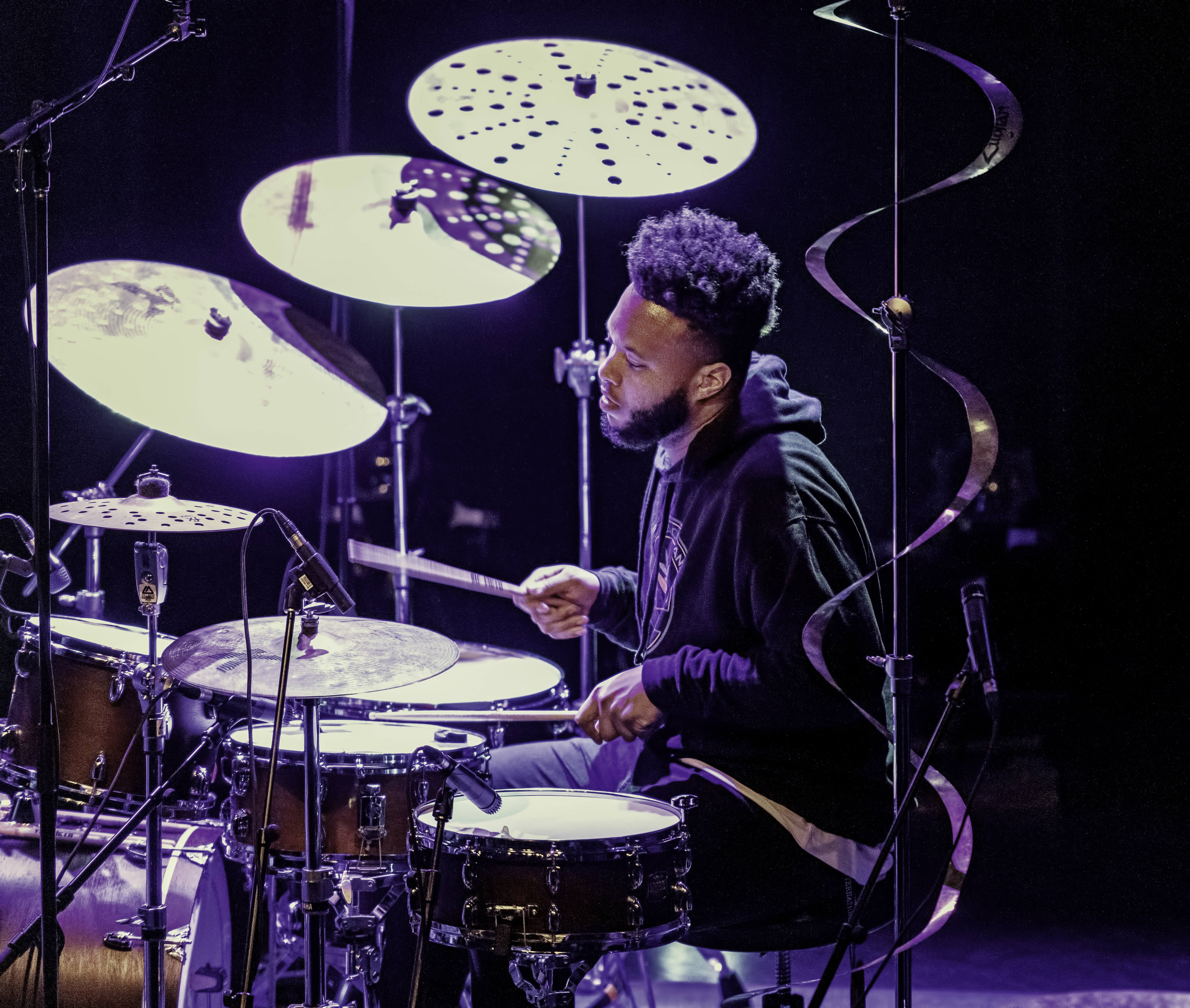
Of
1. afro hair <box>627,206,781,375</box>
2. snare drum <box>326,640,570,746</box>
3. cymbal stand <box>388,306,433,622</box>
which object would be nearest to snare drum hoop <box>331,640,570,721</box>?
snare drum <box>326,640,570,746</box>

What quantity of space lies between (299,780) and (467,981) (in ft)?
1.73

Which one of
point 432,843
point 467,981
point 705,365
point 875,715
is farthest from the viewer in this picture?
point 705,365

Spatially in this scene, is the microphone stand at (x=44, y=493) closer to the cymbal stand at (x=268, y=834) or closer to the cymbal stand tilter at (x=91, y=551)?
the cymbal stand at (x=268, y=834)

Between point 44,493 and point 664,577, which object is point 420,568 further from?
point 44,493

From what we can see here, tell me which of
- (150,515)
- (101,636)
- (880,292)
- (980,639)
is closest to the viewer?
(980,639)

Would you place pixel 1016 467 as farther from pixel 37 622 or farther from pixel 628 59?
pixel 37 622

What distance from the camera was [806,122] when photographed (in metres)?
3.27

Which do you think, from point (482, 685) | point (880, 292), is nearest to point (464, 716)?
point (482, 685)

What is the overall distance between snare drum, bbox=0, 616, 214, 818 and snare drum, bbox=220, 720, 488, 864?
0.22m

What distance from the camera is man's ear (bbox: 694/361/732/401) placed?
2.39 meters

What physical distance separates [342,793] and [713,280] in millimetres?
1244

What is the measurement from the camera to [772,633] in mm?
1956

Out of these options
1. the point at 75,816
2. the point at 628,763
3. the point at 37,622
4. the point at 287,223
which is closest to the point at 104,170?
the point at 287,223

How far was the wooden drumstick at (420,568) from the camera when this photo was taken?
2115 millimetres
